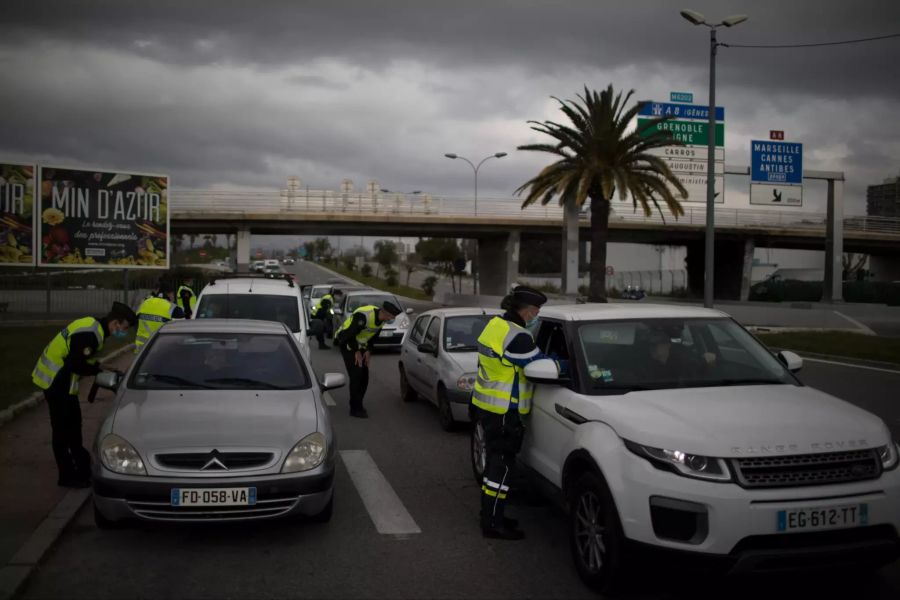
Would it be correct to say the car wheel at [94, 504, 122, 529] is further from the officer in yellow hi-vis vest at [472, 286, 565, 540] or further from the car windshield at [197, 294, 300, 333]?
the car windshield at [197, 294, 300, 333]

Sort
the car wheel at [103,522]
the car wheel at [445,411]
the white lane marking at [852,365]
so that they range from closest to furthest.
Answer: the car wheel at [103,522], the car wheel at [445,411], the white lane marking at [852,365]

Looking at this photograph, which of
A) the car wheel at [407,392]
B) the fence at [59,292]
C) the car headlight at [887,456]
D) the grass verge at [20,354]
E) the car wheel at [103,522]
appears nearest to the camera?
the car headlight at [887,456]

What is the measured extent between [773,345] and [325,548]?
19.1 m

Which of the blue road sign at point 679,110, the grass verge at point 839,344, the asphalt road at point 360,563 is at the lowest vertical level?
the asphalt road at point 360,563

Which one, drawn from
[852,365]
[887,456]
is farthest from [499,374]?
[852,365]

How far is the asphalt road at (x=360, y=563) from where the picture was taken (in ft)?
14.9

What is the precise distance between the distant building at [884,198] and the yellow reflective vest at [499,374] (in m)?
108

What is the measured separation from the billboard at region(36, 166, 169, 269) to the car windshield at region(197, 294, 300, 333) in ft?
68.0

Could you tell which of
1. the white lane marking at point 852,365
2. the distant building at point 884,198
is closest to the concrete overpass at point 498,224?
the white lane marking at point 852,365

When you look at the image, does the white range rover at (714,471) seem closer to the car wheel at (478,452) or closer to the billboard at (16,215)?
the car wheel at (478,452)

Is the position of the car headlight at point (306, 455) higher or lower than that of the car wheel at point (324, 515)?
higher

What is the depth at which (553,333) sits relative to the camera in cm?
610

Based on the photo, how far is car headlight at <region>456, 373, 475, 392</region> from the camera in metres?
9.14

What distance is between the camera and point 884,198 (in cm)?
10912
